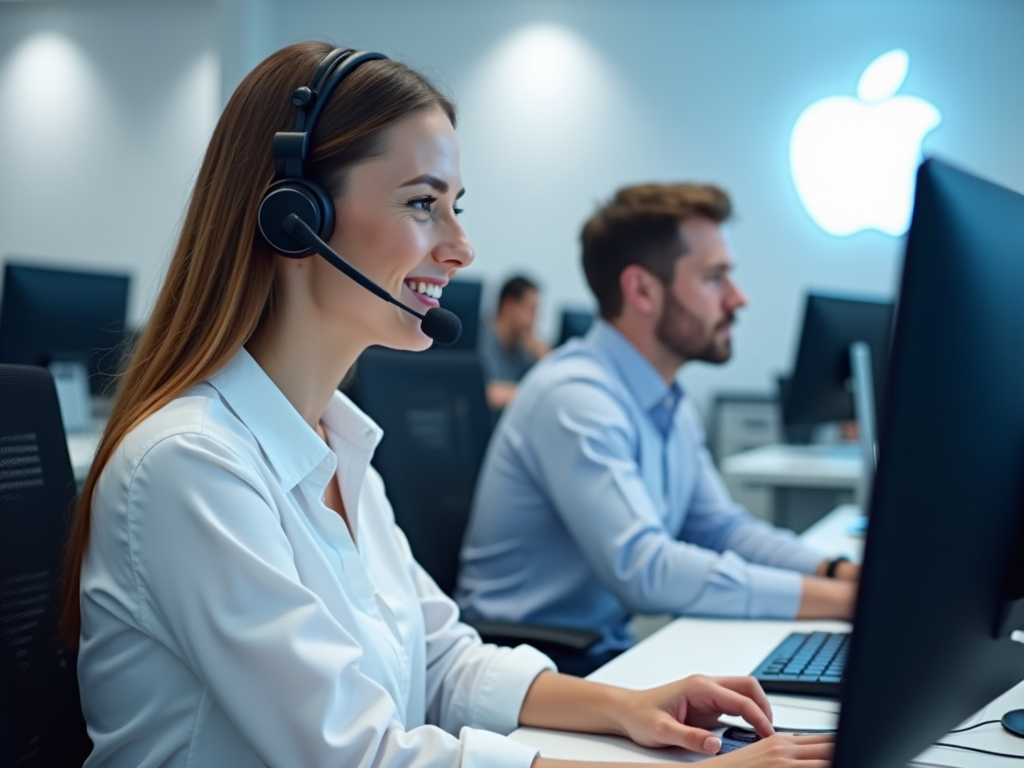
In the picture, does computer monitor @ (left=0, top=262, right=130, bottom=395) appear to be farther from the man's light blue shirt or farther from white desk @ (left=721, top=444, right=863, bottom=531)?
white desk @ (left=721, top=444, right=863, bottom=531)

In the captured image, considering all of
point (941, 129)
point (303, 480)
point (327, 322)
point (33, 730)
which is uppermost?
point (941, 129)

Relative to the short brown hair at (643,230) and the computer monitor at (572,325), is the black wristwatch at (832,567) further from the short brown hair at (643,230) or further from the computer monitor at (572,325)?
the computer monitor at (572,325)

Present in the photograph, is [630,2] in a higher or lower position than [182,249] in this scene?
higher

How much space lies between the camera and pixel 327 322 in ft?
3.20

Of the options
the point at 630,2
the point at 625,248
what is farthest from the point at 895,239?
the point at 625,248

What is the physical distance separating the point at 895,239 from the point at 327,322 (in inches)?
185

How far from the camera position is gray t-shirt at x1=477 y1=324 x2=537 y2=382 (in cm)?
518

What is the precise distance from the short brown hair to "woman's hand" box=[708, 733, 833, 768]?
1.27 meters

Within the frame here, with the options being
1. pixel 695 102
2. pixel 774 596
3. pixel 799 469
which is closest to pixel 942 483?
pixel 774 596

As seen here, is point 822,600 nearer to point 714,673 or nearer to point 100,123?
point 714,673

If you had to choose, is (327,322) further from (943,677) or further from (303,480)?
(943,677)

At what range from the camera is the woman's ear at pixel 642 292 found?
1979 millimetres

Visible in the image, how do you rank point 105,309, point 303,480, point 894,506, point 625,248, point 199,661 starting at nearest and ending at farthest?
point 894,506 < point 199,661 < point 303,480 < point 625,248 < point 105,309

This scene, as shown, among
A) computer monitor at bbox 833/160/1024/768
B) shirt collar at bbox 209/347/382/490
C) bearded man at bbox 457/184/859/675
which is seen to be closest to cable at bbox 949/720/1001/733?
computer monitor at bbox 833/160/1024/768
